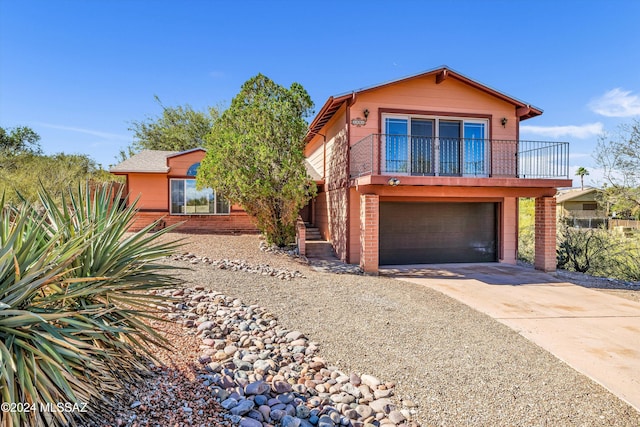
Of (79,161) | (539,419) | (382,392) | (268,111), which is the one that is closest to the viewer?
(539,419)

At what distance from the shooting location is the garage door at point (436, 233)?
11547mm

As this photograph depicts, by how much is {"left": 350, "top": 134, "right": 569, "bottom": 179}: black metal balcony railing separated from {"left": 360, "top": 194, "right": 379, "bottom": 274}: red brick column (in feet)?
3.74

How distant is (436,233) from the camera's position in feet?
39.0

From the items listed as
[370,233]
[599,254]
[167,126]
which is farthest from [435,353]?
[167,126]

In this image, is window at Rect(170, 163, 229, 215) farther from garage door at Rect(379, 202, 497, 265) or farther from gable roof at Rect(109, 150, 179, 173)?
garage door at Rect(379, 202, 497, 265)

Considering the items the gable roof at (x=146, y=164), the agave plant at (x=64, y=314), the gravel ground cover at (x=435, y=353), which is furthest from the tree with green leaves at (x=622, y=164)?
the gable roof at (x=146, y=164)

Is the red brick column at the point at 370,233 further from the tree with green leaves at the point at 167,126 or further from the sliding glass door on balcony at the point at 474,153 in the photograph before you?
the tree with green leaves at the point at 167,126

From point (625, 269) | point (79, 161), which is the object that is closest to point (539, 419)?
point (625, 269)

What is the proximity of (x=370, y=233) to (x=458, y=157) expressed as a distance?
14.3ft

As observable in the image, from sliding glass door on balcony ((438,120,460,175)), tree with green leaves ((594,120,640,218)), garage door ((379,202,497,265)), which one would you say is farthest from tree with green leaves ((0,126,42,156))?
tree with green leaves ((594,120,640,218))

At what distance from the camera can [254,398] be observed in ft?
10.5

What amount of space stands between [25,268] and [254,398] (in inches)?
83.3

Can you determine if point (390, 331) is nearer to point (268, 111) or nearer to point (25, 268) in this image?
point (25, 268)

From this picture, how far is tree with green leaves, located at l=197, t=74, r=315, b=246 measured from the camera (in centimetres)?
1064
